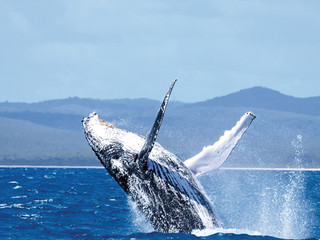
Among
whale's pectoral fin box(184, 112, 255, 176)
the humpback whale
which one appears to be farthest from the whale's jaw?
whale's pectoral fin box(184, 112, 255, 176)

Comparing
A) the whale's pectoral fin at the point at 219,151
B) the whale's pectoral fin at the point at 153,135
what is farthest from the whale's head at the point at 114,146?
the whale's pectoral fin at the point at 219,151

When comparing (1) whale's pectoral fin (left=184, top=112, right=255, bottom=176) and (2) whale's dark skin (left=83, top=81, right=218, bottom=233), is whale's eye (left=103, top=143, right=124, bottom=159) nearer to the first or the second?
(2) whale's dark skin (left=83, top=81, right=218, bottom=233)

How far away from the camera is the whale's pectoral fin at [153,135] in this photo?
7070mm

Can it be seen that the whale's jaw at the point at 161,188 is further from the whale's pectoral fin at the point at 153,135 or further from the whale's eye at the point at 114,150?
the whale's pectoral fin at the point at 153,135

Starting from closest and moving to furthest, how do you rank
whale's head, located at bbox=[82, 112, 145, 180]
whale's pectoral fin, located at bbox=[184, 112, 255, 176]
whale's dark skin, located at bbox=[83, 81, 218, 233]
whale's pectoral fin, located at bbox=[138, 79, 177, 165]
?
whale's pectoral fin, located at bbox=[138, 79, 177, 165], whale's dark skin, located at bbox=[83, 81, 218, 233], whale's head, located at bbox=[82, 112, 145, 180], whale's pectoral fin, located at bbox=[184, 112, 255, 176]

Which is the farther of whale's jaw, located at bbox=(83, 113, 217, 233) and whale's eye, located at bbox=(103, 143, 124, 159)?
Answer: whale's eye, located at bbox=(103, 143, 124, 159)

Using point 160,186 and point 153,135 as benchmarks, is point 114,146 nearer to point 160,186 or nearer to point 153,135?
point 160,186

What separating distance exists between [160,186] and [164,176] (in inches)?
6.1

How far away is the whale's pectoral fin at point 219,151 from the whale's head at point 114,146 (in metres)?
0.91

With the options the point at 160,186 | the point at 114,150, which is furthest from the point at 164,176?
the point at 114,150

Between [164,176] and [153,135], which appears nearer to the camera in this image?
[153,135]

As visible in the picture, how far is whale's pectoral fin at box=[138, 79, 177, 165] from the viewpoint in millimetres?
7070

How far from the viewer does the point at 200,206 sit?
309 inches

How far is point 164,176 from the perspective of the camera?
7.86 m
